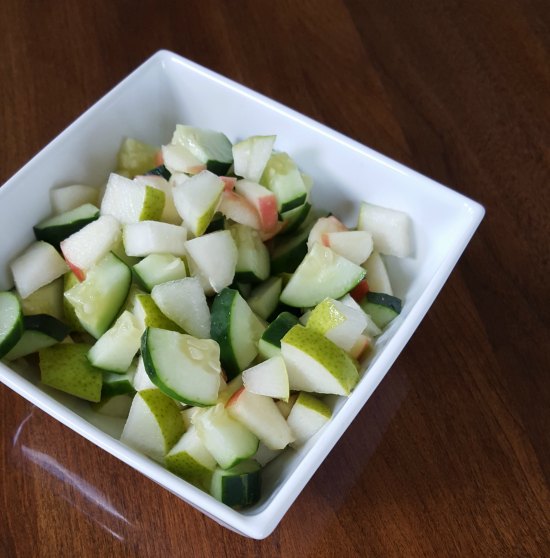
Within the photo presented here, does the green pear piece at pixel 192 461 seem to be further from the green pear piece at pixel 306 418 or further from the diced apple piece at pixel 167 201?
the diced apple piece at pixel 167 201

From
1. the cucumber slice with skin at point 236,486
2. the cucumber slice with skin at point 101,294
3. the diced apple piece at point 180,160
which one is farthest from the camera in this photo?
the diced apple piece at point 180,160

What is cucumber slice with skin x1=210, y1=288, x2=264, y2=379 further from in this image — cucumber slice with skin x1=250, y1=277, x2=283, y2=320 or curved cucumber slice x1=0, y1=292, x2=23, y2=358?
curved cucumber slice x1=0, y1=292, x2=23, y2=358

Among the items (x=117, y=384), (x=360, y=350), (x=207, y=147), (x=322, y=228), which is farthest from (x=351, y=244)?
(x=117, y=384)

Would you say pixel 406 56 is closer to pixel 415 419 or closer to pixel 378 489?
pixel 415 419

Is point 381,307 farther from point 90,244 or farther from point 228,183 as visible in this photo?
point 90,244

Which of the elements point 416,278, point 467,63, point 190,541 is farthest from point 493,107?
point 190,541

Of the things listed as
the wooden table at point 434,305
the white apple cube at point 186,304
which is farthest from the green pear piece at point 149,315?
the wooden table at point 434,305

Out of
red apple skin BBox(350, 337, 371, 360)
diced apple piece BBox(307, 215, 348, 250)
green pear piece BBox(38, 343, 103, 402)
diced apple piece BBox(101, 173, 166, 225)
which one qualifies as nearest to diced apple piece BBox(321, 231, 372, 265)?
diced apple piece BBox(307, 215, 348, 250)
